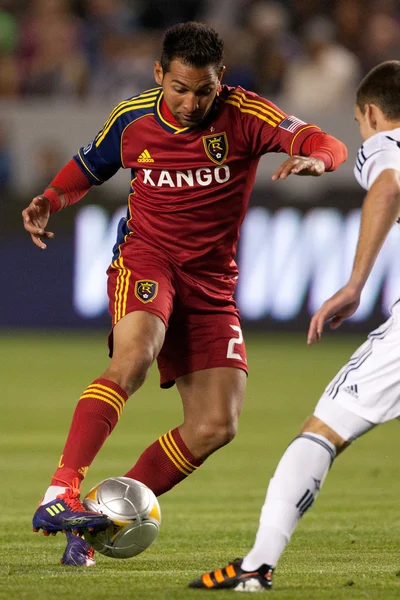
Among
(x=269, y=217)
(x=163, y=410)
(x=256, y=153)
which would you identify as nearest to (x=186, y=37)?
(x=256, y=153)

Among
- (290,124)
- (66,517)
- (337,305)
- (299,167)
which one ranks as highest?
(299,167)

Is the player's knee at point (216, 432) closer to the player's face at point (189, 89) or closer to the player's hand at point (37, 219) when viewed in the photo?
the player's hand at point (37, 219)

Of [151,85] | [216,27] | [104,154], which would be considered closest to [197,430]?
[104,154]

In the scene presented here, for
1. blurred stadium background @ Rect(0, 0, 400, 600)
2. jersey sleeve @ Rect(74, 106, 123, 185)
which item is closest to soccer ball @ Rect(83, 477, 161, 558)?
jersey sleeve @ Rect(74, 106, 123, 185)

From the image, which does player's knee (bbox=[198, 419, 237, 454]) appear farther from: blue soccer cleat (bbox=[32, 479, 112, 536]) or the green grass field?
blue soccer cleat (bbox=[32, 479, 112, 536])

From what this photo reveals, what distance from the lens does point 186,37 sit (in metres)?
5.48

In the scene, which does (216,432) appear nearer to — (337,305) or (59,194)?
(59,194)

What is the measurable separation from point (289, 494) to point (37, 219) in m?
2.18

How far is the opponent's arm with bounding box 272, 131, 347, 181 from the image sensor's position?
15.1 ft

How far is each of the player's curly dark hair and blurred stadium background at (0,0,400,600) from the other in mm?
3184

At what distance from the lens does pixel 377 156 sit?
4.19 meters

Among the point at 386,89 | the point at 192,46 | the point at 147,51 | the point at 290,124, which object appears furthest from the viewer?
the point at 147,51

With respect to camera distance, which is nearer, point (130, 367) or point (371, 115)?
point (371, 115)

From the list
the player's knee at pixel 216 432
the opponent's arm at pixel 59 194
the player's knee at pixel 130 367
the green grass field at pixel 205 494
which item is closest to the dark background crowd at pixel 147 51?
the green grass field at pixel 205 494
